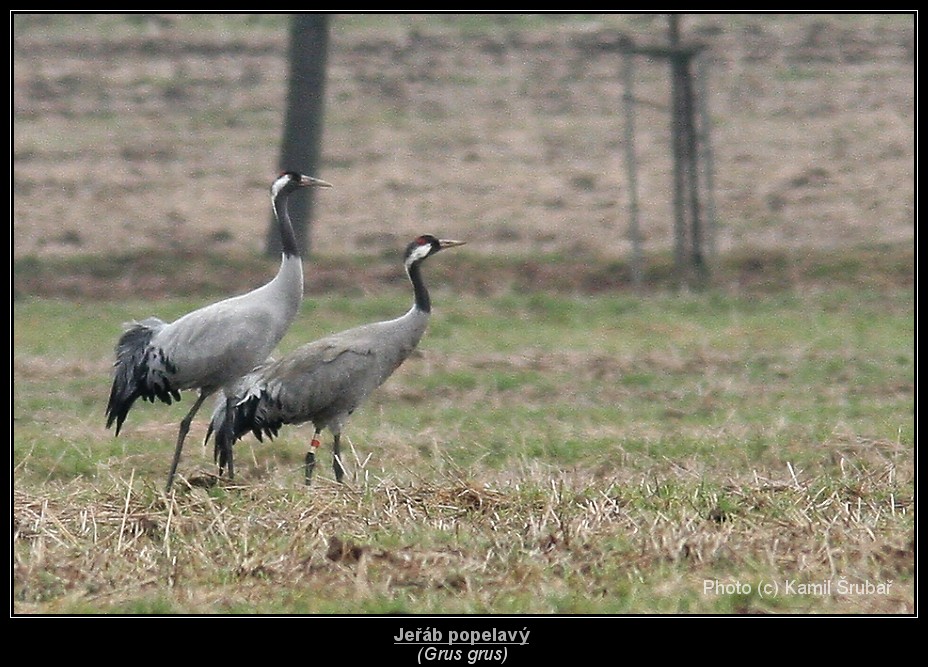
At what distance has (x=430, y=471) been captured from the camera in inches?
306

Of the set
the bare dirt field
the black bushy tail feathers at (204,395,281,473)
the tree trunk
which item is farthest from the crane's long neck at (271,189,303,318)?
the tree trunk

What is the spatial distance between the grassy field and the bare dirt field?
3793 millimetres

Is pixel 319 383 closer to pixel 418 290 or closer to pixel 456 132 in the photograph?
pixel 418 290

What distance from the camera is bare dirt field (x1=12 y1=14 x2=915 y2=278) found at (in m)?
17.6

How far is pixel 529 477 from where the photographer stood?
23.8 feet

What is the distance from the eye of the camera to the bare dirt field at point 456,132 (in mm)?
17578

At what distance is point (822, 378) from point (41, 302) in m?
7.32

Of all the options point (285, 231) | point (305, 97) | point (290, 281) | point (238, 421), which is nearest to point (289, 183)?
point (285, 231)

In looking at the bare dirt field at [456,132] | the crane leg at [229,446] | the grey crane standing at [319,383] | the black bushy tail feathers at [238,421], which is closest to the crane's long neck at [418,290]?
the grey crane standing at [319,383]

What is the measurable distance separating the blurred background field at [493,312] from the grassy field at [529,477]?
0.02m

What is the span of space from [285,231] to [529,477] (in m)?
1.81

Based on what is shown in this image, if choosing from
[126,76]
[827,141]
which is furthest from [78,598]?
[126,76]

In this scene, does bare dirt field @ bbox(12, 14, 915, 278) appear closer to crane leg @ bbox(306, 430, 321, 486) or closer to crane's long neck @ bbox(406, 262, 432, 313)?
crane's long neck @ bbox(406, 262, 432, 313)

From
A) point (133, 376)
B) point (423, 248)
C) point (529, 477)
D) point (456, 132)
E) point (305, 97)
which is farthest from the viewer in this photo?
point (456, 132)
